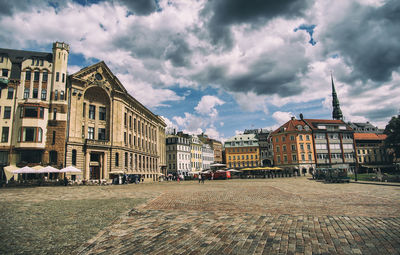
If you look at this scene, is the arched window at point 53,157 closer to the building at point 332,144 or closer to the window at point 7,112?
the window at point 7,112

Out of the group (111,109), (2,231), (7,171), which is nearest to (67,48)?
(111,109)

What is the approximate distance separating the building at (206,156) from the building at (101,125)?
5556cm

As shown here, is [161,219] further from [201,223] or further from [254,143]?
[254,143]

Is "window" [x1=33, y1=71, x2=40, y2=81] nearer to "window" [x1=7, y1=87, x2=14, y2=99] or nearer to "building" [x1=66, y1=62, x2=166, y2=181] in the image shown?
"window" [x1=7, y1=87, x2=14, y2=99]

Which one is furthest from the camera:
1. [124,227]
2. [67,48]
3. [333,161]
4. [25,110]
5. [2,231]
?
[333,161]

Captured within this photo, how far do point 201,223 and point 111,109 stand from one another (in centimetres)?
4056

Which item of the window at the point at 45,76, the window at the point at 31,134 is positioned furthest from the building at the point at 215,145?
the window at the point at 31,134

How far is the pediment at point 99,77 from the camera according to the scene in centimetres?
4066

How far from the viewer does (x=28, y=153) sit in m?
36.1

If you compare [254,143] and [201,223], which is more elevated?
[254,143]

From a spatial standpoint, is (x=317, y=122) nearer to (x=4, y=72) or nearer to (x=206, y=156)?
(x=206, y=156)

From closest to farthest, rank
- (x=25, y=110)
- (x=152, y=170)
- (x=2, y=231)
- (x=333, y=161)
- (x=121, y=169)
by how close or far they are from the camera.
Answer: (x=2, y=231) → (x=25, y=110) → (x=121, y=169) → (x=152, y=170) → (x=333, y=161)

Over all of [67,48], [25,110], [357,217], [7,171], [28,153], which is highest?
[67,48]

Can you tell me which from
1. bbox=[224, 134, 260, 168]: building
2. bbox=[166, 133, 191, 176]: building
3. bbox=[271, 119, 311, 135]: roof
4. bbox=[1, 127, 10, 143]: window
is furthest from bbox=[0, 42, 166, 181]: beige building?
bbox=[224, 134, 260, 168]: building
